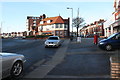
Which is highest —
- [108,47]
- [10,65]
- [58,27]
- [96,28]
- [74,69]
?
[96,28]

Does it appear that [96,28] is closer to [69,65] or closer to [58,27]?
[58,27]

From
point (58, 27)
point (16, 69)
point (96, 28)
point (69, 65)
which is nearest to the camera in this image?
point (16, 69)

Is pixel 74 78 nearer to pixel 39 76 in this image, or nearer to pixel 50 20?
pixel 39 76

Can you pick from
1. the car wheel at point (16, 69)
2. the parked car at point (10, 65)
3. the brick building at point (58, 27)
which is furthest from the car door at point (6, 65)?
the brick building at point (58, 27)

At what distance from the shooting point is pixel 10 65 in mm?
5637

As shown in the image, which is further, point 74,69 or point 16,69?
point 74,69

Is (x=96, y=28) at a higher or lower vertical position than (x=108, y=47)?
higher

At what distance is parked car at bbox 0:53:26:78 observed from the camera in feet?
17.2

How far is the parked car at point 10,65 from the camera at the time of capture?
17.2ft

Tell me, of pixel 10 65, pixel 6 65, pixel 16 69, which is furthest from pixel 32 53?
pixel 6 65

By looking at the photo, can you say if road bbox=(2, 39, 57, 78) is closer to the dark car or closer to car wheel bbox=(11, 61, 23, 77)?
car wheel bbox=(11, 61, 23, 77)

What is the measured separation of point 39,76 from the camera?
6.08 m

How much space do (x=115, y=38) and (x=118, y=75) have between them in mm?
9462

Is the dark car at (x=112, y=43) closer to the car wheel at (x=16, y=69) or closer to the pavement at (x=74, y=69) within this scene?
the pavement at (x=74, y=69)
